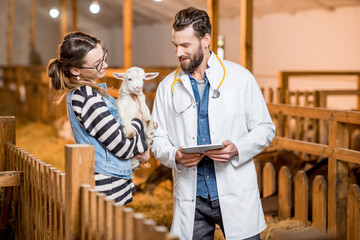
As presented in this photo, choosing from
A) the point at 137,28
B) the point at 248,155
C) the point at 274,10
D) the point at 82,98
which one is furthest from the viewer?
the point at 137,28

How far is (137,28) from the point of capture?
2373cm

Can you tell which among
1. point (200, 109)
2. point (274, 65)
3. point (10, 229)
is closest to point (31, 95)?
point (274, 65)

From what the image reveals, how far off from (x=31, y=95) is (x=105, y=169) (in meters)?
10.9

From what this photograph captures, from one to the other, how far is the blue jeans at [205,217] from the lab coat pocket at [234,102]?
1.49ft

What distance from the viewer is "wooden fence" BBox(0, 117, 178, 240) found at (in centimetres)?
191

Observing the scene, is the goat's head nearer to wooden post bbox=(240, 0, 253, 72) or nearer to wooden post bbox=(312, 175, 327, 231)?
wooden post bbox=(312, 175, 327, 231)

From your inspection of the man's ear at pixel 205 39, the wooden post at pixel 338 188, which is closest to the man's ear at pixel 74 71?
the man's ear at pixel 205 39

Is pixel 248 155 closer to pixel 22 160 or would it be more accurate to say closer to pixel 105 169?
pixel 105 169

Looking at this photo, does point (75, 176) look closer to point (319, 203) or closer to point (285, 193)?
point (319, 203)

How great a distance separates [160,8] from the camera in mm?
18359

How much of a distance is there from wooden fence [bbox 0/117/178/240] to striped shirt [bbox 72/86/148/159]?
0.42 feet

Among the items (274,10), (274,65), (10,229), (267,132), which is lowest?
(10,229)

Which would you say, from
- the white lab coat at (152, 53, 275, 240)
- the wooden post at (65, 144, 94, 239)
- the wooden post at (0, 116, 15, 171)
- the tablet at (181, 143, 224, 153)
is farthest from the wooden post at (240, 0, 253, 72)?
the wooden post at (65, 144, 94, 239)

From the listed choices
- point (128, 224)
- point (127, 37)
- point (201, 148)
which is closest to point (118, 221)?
point (128, 224)
